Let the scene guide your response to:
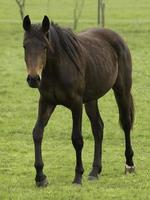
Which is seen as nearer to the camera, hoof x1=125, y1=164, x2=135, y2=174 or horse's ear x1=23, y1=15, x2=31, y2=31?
horse's ear x1=23, y1=15, x2=31, y2=31

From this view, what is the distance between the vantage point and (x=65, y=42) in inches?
317

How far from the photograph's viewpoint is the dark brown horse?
24.9 ft

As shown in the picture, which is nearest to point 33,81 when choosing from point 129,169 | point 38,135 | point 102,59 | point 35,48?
point 35,48

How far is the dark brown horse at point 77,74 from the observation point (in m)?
7.58

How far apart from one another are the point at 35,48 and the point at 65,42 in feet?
2.23

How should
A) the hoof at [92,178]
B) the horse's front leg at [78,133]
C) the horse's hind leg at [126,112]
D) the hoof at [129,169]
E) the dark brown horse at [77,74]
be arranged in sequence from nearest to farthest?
the dark brown horse at [77,74], the horse's front leg at [78,133], the hoof at [92,178], the hoof at [129,169], the horse's hind leg at [126,112]

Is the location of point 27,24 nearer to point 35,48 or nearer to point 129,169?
point 35,48

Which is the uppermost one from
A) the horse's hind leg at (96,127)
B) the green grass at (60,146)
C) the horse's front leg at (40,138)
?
the horse's front leg at (40,138)

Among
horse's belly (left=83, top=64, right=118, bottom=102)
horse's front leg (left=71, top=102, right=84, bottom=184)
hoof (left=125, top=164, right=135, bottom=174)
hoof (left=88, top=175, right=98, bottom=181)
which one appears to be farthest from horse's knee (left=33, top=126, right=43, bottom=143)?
hoof (left=125, top=164, right=135, bottom=174)

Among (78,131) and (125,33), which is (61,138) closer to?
(78,131)

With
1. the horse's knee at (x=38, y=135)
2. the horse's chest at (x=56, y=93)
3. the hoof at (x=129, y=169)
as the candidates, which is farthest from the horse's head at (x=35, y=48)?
the hoof at (x=129, y=169)

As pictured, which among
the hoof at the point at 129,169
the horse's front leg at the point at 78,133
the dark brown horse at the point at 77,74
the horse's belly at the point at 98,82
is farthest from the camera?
the hoof at the point at 129,169

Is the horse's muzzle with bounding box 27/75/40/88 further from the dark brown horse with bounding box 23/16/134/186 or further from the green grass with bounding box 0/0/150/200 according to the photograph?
the green grass with bounding box 0/0/150/200

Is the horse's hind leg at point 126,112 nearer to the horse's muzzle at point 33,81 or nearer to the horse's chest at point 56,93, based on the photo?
the horse's chest at point 56,93
